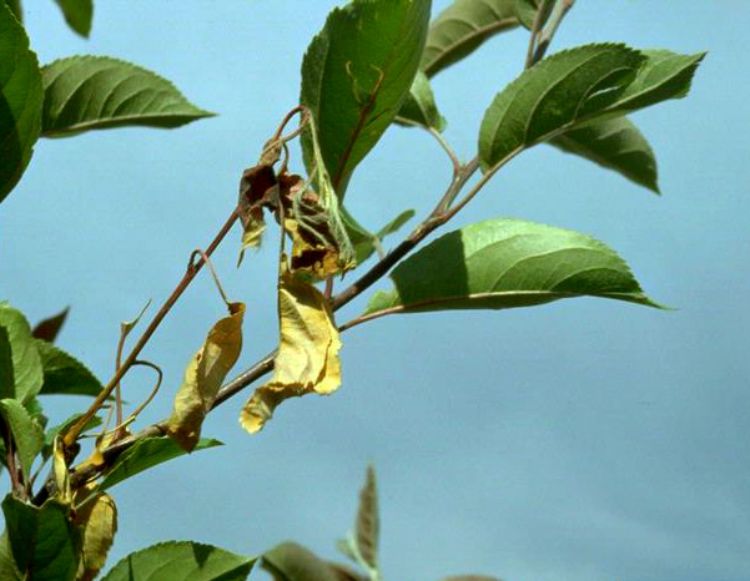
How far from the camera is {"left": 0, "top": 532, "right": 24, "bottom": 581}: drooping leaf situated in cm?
105

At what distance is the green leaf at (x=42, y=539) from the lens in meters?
1.00

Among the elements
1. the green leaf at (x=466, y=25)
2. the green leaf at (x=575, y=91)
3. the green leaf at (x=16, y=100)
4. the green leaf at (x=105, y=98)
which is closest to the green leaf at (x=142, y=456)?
the green leaf at (x=16, y=100)

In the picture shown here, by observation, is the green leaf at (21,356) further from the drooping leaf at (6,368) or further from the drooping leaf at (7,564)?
the drooping leaf at (7,564)

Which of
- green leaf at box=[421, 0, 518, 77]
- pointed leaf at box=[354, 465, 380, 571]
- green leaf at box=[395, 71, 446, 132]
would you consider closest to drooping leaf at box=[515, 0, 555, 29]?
green leaf at box=[395, 71, 446, 132]

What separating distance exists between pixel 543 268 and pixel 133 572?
0.51 m

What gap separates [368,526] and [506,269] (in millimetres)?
384

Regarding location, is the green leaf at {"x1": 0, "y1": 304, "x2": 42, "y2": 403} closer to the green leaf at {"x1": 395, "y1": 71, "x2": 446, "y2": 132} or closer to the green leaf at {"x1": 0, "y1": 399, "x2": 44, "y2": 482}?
the green leaf at {"x1": 0, "y1": 399, "x2": 44, "y2": 482}

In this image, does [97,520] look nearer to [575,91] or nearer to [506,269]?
[506,269]

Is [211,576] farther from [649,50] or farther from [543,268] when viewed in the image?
[649,50]

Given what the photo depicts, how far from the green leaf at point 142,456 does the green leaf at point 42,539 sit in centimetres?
6

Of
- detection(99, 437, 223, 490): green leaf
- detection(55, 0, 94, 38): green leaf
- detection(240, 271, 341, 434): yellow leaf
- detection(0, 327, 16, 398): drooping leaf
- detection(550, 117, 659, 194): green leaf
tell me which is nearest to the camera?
detection(240, 271, 341, 434): yellow leaf

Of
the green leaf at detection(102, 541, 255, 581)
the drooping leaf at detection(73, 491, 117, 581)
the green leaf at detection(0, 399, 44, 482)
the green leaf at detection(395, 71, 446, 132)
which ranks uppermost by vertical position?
the green leaf at detection(395, 71, 446, 132)

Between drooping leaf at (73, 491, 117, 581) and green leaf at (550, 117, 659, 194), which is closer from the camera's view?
drooping leaf at (73, 491, 117, 581)

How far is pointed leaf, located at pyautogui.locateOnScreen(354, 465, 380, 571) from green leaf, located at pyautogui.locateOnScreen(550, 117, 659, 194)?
1.77 feet
